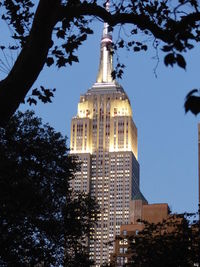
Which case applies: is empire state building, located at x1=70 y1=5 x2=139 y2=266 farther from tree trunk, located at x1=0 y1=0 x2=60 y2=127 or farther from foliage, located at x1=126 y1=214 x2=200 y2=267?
tree trunk, located at x1=0 y1=0 x2=60 y2=127

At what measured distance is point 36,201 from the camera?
24.7 metres

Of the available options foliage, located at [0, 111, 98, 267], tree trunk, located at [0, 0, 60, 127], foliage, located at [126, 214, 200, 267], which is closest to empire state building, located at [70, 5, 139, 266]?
foliage, located at [0, 111, 98, 267]

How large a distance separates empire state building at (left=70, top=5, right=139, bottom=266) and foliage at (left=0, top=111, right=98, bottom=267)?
134486mm

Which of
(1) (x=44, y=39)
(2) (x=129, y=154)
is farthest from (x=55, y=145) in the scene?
(2) (x=129, y=154)

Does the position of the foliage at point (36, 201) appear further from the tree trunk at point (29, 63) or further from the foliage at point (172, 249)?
the tree trunk at point (29, 63)

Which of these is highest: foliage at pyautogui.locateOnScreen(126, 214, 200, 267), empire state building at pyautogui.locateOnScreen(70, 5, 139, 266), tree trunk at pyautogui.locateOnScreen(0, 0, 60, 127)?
empire state building at pyautogui.locateOnScreen(70, 5, 139, 266)

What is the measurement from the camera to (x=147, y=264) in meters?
18.5

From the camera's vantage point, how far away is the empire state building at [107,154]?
16700 cm

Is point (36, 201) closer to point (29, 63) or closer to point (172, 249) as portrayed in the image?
point (172, 249)

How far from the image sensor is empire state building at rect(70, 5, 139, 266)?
548ft

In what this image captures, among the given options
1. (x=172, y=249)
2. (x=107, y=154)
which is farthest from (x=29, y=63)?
(x=107, y=154)

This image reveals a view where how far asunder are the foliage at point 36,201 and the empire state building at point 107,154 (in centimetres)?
13449

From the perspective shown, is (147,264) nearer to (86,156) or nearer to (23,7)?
(23,7)

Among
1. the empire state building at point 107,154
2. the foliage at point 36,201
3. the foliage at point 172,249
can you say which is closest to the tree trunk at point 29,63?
the foliage at point 172,249
